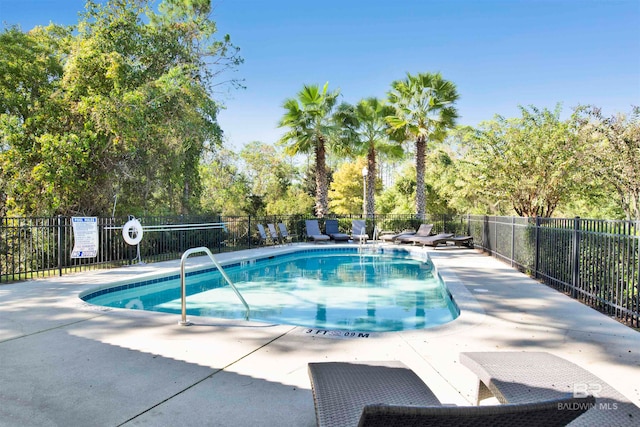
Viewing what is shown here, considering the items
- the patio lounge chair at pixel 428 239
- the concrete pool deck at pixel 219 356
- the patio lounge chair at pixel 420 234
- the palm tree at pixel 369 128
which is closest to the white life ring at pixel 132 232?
the concrete pool deck at pixel 219 356

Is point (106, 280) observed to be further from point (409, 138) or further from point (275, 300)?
point (409, 138)

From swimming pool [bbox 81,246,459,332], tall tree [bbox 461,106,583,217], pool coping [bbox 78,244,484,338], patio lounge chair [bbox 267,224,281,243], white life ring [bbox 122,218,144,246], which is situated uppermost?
tall tree [bbox 461,106,583,217]

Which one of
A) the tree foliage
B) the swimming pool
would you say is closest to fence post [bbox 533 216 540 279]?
the swimming pool

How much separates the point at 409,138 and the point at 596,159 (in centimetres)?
857

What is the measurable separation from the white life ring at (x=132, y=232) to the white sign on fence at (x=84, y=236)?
0.73m

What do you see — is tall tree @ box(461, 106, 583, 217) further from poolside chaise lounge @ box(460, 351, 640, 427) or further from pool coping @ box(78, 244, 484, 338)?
poolside chaise lounge @ box(460, 351, 640, 427)

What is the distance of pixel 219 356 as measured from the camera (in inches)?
137

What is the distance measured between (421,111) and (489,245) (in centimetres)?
832

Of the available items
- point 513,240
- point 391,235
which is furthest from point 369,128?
point 513,240

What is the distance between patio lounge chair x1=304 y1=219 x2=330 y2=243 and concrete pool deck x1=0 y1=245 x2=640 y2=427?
1086 centimetres

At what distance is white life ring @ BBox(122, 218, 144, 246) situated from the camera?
30.5 ft

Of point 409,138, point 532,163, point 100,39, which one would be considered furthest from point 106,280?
point 409,138

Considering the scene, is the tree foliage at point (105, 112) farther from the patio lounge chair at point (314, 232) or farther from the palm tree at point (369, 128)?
the palm tree at point (369, 128)

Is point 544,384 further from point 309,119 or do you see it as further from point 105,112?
point 309,119
